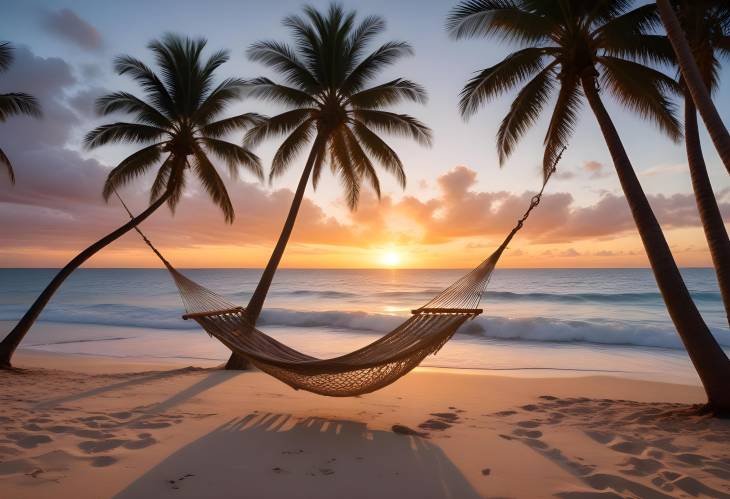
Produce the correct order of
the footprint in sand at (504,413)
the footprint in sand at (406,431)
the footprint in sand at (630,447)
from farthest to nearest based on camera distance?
the footprint in sand at (504,413) → the footprint in sand at (406,431) → the footprint in sand at (630,447)

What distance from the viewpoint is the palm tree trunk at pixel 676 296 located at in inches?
125

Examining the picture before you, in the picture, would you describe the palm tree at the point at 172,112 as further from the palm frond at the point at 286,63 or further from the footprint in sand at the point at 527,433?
the footprint in sand at the point at 527,433

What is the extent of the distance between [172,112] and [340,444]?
570cm

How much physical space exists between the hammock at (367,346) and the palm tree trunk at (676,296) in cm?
75

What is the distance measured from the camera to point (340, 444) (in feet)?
9.00

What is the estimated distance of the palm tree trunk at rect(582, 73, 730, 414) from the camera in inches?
125

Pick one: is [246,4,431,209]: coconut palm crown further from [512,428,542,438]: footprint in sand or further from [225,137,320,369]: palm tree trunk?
[512,428,542,438]: footprint in sand

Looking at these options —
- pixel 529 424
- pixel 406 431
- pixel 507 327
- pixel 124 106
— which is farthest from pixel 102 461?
pixel 507 327

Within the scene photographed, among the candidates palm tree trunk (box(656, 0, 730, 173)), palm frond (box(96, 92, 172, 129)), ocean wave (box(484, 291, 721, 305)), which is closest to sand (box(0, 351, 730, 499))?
palm tree trunk (box(656, 0, 730, 173))

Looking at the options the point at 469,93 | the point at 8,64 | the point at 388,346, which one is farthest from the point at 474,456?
the point at 8,64

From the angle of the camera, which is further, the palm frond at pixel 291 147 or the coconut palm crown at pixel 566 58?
the palm frond at pixel 291 147

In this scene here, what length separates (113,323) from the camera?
14.8 meters

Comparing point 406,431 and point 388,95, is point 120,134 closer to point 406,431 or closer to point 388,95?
point 388,95

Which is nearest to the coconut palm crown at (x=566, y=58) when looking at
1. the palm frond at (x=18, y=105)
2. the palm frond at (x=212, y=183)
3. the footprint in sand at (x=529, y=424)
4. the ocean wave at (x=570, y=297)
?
the footprint in sand at (x=529, y=424)
